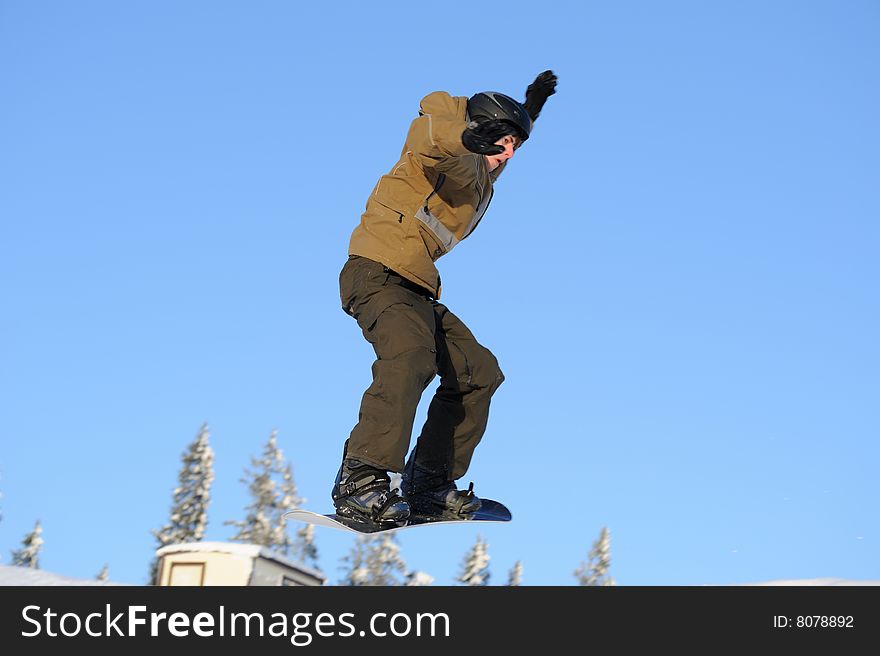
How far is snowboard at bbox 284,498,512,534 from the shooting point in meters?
6.91

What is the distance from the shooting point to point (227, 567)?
4.95m

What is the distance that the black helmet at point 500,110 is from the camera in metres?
6.90

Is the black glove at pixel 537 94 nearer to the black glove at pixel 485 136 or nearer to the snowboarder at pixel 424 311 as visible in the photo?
the snowboarder at pixel 424 311

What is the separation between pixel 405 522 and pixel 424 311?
59.4 inches

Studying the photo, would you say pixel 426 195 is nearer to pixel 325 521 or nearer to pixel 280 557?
pixel 325 521

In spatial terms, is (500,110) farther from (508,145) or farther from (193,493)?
(193,493)

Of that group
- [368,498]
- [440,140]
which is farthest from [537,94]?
[368,498]

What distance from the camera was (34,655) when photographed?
435 centimetres

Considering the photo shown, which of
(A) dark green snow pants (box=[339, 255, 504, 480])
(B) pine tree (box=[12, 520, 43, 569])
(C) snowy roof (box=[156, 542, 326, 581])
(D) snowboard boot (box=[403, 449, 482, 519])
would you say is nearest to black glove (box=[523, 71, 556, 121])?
(A) dark green snow pants (box=[339, 255, 504, 480])

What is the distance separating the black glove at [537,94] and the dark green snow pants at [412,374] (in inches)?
69.0

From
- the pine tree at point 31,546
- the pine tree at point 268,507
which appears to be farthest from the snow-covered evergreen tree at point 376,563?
the pine tree at point 31,546

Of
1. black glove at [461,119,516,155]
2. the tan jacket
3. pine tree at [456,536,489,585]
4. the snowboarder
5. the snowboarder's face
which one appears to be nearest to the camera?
black glove at [461,119,516,155]

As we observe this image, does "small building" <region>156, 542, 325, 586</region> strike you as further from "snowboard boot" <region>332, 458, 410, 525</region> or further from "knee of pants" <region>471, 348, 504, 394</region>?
"knee of pants" <region>471, 348, 504, 394</region>

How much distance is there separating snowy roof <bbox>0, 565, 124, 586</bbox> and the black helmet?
391 cm
